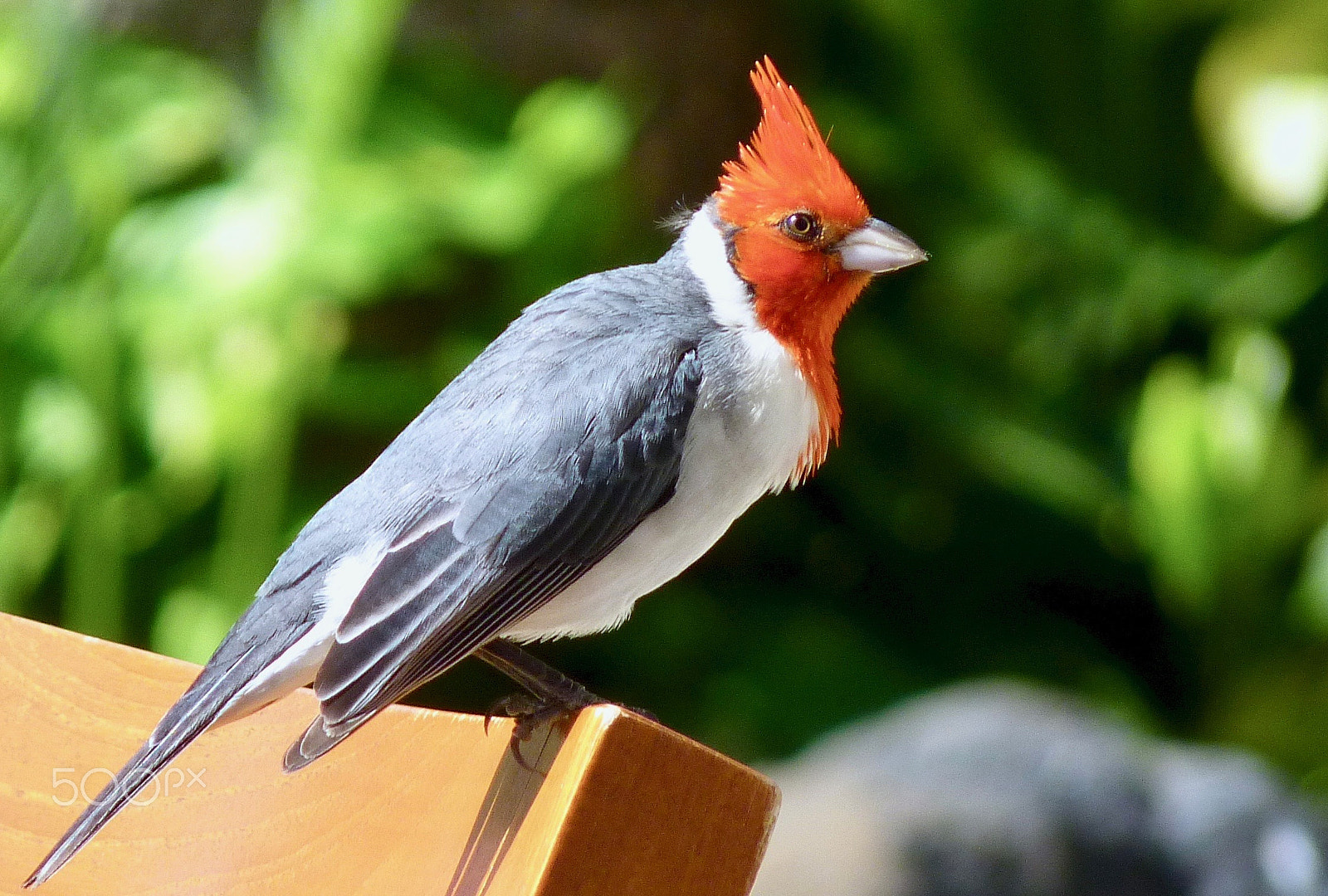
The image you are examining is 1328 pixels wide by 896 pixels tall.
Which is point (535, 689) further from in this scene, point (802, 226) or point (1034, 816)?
point (1034, 816)

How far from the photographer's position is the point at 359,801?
1.50 metres

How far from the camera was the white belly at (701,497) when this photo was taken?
2.03 metres

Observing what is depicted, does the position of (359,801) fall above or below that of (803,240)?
below

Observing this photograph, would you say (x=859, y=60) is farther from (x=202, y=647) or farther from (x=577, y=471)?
(x=577, y=471)

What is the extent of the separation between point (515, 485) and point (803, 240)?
65 cm

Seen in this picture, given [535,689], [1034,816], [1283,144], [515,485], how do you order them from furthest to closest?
[1283,144] → [1034,816] → [515,485] → [535,689]

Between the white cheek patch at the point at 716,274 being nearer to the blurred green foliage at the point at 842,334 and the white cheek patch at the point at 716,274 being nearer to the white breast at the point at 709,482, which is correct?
the white breast at the point at 709,482

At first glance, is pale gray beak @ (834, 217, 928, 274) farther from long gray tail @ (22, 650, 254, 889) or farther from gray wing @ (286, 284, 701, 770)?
long gray tail @ (22, 650, 254, 889)

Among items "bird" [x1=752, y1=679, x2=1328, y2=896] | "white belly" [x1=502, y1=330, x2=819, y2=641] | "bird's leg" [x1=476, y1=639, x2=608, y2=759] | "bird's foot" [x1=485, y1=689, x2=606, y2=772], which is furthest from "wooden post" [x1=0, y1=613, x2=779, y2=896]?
"bird" [x1=752, y1=679, x2=1328, y2=896]

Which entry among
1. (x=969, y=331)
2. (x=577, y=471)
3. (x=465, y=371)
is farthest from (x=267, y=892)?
(x=969, y=331)

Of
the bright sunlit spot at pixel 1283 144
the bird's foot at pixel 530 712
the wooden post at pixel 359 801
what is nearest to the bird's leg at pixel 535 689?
the bird's foot at pixel 530 712

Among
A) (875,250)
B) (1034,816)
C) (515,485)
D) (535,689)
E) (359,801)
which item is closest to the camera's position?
(359,801)

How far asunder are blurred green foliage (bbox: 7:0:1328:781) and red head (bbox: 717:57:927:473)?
1.93m

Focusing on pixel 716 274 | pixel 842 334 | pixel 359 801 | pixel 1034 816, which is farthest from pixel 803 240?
pixel 842 334
